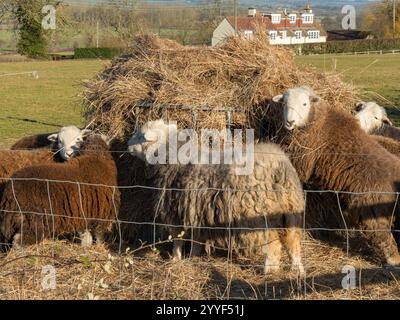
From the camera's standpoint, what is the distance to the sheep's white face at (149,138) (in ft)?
23.5

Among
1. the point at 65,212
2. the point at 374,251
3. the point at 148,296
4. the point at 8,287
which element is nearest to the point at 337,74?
the point at 374,251

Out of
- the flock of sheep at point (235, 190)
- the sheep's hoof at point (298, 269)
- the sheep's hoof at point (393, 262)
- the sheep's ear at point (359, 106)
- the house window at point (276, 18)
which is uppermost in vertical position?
the house window at point (276, 18)

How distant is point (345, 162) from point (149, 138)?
2189mm

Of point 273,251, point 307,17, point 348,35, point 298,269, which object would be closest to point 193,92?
point 273,251

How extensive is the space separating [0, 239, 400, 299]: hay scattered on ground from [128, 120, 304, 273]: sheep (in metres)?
0.20


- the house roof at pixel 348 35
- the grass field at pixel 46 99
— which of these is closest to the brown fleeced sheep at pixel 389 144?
the grass field at pixel 46 99

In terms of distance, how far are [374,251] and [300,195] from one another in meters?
1.11

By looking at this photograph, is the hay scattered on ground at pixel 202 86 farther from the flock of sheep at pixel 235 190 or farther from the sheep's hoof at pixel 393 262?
the sheep's hoof at pixel 393 262

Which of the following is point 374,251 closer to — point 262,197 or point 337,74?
point 262,197

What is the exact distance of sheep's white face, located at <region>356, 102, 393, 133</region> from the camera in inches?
339

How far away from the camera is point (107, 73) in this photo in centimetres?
895

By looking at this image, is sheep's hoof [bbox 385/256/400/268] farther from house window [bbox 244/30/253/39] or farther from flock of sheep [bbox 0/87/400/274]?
house window [bbox 244/30/253/39]

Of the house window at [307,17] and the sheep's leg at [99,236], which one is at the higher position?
the house window at [307,17]

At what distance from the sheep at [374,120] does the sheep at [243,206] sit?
8.56 ft
